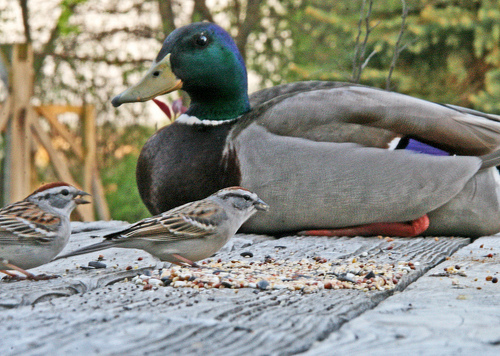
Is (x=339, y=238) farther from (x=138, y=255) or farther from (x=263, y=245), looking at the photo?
(x=138, y=255)

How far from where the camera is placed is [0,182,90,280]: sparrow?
7.10ft

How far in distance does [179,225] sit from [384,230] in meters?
1.41

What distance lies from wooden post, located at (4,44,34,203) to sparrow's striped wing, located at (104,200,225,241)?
4867mm

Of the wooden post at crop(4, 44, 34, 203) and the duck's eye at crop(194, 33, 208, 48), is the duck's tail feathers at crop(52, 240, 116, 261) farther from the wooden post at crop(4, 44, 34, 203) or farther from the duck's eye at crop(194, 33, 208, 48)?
the wooden post at crop(4, 44, 34, 203)

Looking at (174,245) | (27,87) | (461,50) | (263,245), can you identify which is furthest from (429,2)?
(174,245)

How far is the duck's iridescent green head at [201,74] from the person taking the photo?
3.66m

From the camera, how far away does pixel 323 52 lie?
9391mm

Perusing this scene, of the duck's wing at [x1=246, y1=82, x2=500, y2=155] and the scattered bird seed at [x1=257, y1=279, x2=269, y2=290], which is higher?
the duck's wing at [x1=246, y1=82, x2=500, y2=155]

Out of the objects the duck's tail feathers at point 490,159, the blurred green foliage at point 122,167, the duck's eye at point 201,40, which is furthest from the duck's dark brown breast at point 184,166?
the blurred green foliage at point 122,167

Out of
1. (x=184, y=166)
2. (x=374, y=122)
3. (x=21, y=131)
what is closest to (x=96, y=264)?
(x=184, y=166)

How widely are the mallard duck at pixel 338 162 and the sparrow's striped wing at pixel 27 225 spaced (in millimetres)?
1288

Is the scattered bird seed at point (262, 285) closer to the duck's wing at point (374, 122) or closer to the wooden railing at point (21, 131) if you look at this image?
the duck's wing at point (374, 122)

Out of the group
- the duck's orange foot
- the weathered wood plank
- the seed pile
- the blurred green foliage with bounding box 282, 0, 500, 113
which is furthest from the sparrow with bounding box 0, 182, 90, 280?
the blurred green foliage with bounding box 282, 0, 500, 113

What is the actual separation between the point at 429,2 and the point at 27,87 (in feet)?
16.3
